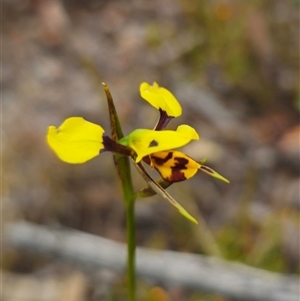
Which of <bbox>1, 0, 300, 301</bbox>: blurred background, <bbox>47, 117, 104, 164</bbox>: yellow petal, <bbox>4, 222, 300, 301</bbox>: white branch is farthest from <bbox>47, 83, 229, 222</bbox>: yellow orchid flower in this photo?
<bbox>1, 0, 300, 301</bbox>: blurred background

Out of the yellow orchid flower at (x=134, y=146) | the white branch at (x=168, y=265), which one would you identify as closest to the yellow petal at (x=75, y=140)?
the yellow orchid flower at (x=134, y=146)

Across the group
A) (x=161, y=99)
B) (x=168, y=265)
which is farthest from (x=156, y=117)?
(x=161, y=99)

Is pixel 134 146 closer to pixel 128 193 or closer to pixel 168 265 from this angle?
pixel 128 193

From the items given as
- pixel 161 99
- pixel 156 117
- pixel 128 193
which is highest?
pixel 156 117

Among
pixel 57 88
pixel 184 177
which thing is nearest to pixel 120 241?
pixel 57 88

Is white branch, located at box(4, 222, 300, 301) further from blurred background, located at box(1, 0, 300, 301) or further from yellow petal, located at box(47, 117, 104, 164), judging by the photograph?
yellow petal, located at box(47, 117, 104, 164)

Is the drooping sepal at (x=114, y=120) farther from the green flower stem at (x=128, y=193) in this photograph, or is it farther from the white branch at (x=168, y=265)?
the white branch at (x=168, y=265)
